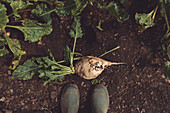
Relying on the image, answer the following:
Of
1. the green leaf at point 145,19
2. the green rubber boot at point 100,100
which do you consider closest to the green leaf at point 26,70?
the green rubber boot at point 100,100

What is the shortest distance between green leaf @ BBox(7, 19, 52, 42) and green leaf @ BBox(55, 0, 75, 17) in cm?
17

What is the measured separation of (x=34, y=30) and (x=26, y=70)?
42 cm

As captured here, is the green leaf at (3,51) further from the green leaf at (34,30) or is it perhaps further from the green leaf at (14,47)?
the green leaf at (34,30)

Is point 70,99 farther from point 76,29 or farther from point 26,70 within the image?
point 76,29

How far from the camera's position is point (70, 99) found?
2012 mm

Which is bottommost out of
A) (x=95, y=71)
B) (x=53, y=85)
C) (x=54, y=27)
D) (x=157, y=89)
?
(x=157, y=89)

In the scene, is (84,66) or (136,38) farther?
(136,38)

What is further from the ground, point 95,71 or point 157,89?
point 95,71

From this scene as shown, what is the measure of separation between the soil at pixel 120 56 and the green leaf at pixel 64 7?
15 cm

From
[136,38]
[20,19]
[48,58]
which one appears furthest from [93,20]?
[20,19]

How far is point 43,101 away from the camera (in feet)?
6.72

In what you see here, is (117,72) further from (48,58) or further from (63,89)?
(48,58)

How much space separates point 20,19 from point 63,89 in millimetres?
894

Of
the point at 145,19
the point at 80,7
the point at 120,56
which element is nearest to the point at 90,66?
the point at 120,56
